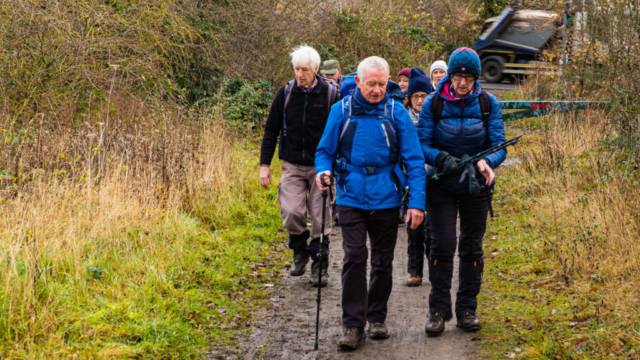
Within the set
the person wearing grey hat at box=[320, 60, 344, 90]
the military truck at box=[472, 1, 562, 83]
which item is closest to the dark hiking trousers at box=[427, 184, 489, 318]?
the person wearing grey hat at box=[320, 60, 344, 90]

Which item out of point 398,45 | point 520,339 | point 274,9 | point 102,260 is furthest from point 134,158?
point 398,45

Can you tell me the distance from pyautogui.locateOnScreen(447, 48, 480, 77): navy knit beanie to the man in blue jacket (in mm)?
500

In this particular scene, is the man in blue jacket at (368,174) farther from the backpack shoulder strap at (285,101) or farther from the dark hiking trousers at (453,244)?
the backpack shoulder strap at (285,101)

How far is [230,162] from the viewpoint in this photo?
378 inches

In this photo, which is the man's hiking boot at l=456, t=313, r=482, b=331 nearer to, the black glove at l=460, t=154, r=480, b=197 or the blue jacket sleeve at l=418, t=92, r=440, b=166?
the black glove at l=460, t=154, r=480, b=197

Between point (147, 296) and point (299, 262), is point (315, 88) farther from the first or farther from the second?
point (147, 296)

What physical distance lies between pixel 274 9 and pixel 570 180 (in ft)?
29.8

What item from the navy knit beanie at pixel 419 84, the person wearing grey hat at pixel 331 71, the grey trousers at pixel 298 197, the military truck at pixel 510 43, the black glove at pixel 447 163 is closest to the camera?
the black glove at pixel 447 163

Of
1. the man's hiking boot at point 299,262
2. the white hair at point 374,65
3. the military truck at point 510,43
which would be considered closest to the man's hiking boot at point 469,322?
the white hair at point 374,65

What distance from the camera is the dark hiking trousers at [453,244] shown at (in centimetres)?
488

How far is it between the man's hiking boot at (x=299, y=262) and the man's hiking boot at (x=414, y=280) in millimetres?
1090

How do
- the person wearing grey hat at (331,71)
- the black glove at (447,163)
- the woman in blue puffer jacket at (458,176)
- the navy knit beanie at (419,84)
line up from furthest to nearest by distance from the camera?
1. the person wearing grey hat at (331,71)
2. the navy knit beanie at (419,84)
3. the woman in blue puffer jacket at (458,176)
4. the black glove at (447,163)

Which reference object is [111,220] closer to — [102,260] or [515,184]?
[102,260]

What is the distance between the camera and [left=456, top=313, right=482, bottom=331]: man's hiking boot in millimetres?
4953
